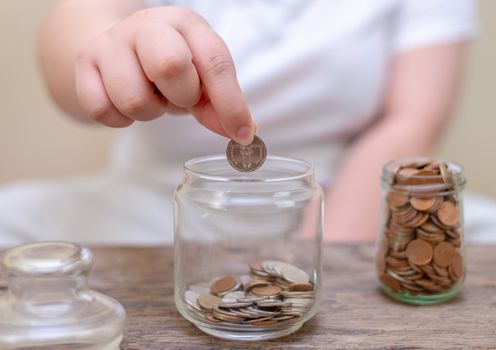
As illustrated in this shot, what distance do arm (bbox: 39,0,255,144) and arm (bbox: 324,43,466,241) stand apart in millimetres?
399

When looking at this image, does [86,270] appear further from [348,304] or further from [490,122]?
[490,122]

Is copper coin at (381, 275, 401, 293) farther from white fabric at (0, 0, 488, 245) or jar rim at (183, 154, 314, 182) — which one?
white fabric at (0, 0, 488, 245)

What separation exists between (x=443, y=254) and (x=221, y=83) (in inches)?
8.0

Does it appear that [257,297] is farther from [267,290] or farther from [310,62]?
[310,62]

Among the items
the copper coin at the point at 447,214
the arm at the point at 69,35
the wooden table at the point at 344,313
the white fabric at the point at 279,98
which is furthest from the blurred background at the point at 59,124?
the copper coin at the point at 447,214

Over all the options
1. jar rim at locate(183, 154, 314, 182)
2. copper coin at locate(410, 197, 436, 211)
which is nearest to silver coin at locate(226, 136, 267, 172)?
jar rim at locate(183, 154, 314, 182)

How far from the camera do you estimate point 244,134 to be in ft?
1.46

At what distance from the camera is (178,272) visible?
0.48 metres

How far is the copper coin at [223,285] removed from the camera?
1.54 feet

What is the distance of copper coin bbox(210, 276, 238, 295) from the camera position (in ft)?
1.54

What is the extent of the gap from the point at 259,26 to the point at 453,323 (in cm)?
55

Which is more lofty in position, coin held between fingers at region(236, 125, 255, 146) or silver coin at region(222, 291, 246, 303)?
coin held between fingers at region(236, 125, 255, 146)

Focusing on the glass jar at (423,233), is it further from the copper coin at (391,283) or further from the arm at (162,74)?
the arm at (162,74)

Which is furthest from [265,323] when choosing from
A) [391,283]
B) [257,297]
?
[391,283]
